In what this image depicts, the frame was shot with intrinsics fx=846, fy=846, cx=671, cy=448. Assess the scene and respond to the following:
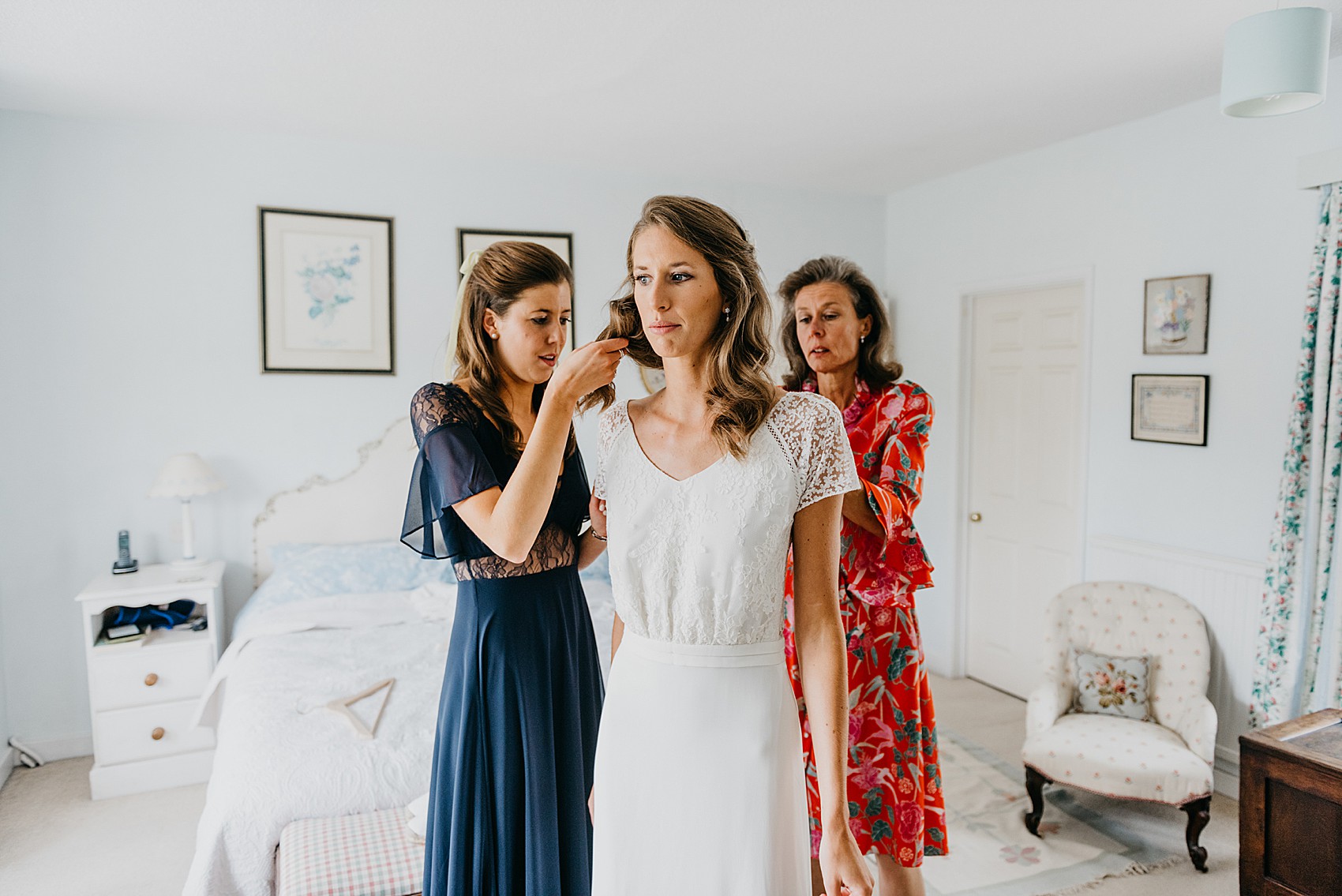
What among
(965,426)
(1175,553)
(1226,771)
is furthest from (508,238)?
(1226,771)

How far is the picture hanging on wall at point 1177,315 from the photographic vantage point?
322 centimetres

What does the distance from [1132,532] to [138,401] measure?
426 cm

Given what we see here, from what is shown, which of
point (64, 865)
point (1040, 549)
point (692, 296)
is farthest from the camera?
point (1040, 549)

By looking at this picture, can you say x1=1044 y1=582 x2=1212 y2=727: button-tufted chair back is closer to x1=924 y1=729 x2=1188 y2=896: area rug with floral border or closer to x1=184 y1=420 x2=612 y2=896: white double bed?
x1=924 y1=729 x2=1188 y2=896: area rug with floral border

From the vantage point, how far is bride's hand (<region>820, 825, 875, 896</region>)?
1139 mm

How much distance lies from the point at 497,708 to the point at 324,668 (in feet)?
5.31

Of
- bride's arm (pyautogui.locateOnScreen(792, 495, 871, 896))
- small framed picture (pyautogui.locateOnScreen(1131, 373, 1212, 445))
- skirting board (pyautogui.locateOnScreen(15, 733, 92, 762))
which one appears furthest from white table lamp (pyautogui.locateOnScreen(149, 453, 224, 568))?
small framed picture (pyautogui.locateOnScreen(1131, 373, 1212, 445))

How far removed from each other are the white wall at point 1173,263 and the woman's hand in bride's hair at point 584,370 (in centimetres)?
283

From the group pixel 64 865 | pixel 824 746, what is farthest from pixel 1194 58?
pixel 64 865

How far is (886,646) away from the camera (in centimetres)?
180

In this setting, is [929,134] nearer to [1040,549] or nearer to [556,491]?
[1040,549]

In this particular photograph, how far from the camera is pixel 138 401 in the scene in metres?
3.62

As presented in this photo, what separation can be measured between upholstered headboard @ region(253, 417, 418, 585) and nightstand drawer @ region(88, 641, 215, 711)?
1.75 feet

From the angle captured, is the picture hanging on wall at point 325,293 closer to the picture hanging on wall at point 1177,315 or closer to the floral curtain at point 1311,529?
the picture hanging on wall at point 1177,315
